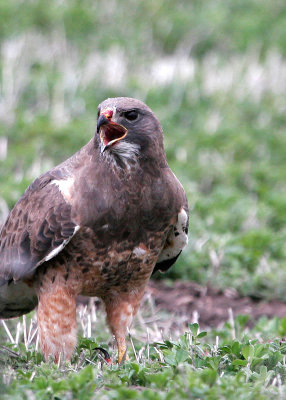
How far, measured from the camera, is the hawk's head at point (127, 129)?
451 cm

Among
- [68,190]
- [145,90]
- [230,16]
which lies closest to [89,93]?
[145,90]

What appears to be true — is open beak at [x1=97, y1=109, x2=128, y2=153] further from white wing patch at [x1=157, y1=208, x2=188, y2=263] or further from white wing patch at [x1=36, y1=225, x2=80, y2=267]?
white wing patch at [x1=157, y1=208, x2=188, y2=263]

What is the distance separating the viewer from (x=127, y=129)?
4.55m

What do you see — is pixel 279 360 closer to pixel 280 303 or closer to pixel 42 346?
pixel 42 346

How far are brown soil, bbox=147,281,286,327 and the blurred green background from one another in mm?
125

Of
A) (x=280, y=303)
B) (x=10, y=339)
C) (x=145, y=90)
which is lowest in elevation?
(x=280, y=303)

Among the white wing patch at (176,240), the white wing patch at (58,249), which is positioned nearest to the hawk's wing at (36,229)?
the white wing patch at (58,249)

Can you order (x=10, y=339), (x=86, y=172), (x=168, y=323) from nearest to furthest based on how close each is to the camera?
1. (x=86, y=172)
2. (x=10, y=339)
3. (x=168, y=323)

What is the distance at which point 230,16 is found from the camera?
542 inches

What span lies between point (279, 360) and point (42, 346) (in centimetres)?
151

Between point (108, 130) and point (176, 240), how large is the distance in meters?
1.04

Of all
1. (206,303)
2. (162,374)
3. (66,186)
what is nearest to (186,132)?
(206,303)

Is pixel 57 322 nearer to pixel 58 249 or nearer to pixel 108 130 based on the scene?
pixel 58 249

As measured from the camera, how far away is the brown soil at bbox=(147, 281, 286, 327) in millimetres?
6676
